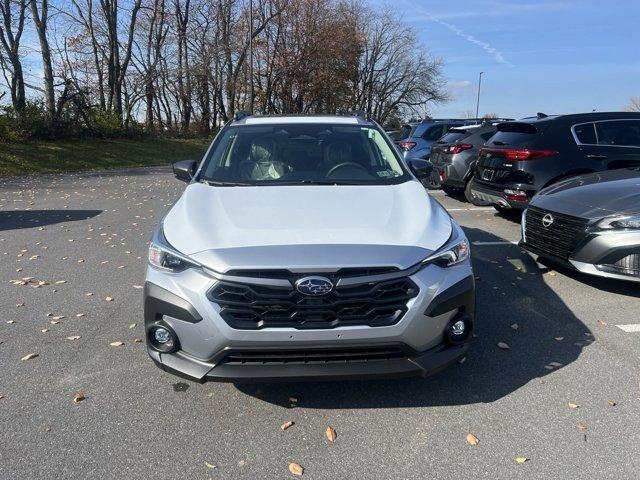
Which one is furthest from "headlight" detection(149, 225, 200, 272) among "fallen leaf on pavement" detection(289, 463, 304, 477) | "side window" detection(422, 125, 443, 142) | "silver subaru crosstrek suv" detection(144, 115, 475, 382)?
"side window" detection(422, 125, 443, 142)

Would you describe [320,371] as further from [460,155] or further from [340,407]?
[460,155]

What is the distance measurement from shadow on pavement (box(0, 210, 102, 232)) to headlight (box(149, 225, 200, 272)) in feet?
22.1

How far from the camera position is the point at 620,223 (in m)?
4.69

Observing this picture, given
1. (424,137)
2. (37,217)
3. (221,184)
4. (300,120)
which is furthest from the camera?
(424,137)

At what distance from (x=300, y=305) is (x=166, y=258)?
0.85 m

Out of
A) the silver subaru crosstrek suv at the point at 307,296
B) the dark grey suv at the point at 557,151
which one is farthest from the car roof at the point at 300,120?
the dark grey suv at the point at 557,151

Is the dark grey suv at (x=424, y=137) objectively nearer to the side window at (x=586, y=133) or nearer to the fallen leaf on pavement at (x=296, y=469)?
the side window at (x=586, y=133)

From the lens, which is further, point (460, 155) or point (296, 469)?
point (460, 155)

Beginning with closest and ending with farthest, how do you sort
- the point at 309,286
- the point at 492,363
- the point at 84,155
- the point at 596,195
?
the point at 309,286
the point at 492,363
the point at 596,195
the point at 84,155

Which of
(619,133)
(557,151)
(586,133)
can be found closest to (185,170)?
(557,151)

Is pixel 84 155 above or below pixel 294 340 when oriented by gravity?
below

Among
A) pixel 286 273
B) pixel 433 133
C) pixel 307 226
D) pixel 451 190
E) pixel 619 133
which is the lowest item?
pixel 451 190

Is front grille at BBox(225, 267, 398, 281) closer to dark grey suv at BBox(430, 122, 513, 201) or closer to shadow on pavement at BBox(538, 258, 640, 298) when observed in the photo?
shadow on pavement at BBox(538, 258, 640, 298)

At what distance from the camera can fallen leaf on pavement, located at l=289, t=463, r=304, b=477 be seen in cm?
257
